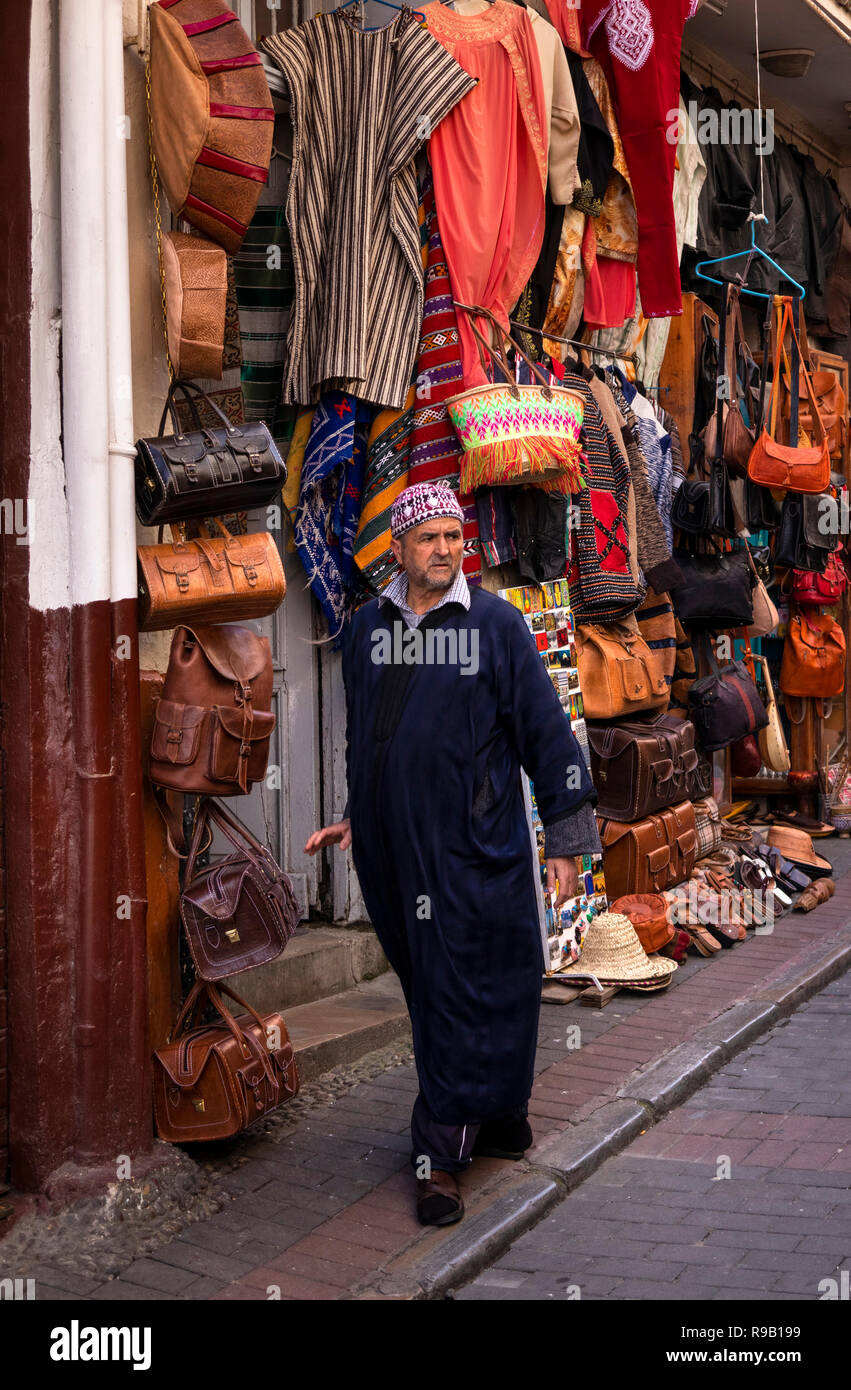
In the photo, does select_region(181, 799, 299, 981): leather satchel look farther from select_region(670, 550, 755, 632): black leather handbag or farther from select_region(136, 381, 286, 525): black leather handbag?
select_region(670, 550, 755, 632): black leather handbag

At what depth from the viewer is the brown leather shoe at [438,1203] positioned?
160 inches

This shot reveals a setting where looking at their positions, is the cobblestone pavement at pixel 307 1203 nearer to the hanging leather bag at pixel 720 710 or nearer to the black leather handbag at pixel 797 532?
the hanging leather bag at pixel 720 710

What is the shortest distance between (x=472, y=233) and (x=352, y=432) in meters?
1.04

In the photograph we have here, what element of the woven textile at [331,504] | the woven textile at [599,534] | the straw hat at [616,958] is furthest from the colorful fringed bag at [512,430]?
the straw hat at [616,958]

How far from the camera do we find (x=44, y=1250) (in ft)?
12.7

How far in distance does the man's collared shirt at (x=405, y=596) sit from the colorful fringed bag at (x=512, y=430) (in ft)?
4.81

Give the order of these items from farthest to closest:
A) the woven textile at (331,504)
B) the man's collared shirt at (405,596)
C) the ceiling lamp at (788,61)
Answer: the ceiling lamp at (788,61), the woven textile at (331,504), the man's collared shirt at (405,596)

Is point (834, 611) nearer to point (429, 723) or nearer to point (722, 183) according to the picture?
point (722, 183)

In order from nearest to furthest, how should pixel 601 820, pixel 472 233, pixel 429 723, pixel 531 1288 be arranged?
pixel 531 1288 → pixel 429 723 → pixel 472 233 → pixel 601 820

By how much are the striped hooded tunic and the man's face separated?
1468 millimetres

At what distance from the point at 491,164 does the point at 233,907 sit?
3.37 meters

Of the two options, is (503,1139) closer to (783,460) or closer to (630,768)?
(630,768)

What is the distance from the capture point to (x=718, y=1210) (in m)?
4.23

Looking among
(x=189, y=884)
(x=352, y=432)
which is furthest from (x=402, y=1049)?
(x=352, y=432)
